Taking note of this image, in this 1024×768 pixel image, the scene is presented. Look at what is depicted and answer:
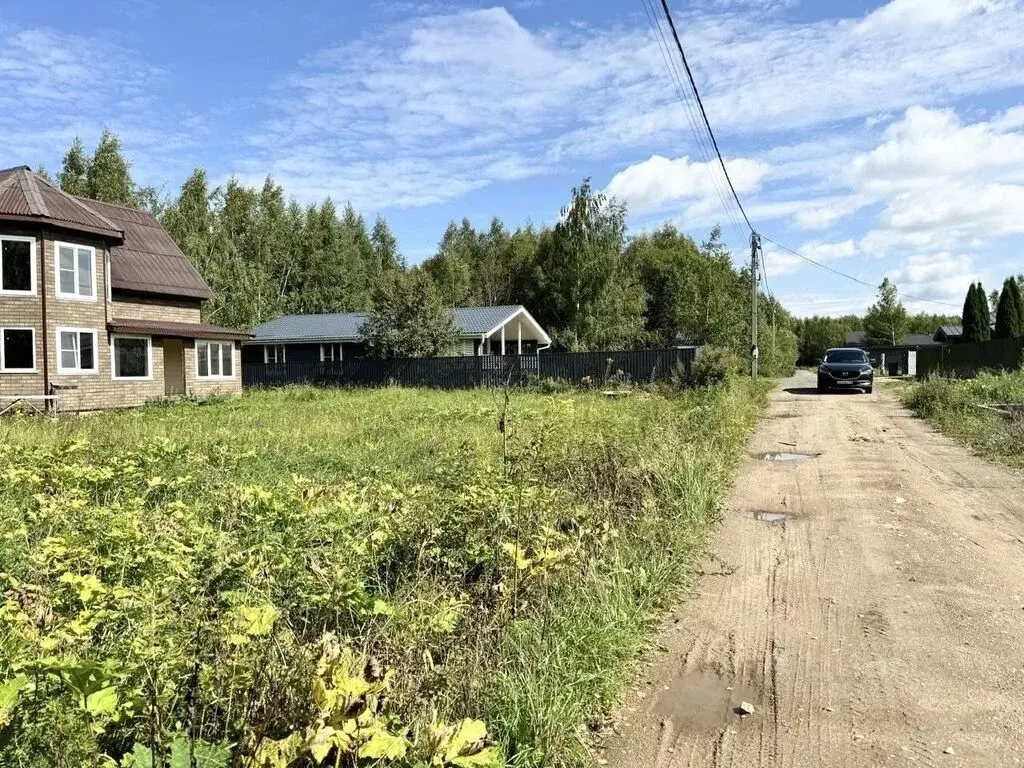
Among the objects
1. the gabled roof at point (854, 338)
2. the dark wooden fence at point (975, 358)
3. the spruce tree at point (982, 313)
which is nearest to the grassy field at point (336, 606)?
the dark wooden fence at point (975, 358)

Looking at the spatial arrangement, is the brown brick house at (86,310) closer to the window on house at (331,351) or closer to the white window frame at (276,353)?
the window on house at (331,351)

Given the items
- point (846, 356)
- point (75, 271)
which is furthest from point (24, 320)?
point (846, 356)

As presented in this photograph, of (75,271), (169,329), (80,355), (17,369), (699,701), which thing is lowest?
(699,701)

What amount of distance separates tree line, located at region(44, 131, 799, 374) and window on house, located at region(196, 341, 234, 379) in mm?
6274

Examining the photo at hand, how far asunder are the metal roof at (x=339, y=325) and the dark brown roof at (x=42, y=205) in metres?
13.0

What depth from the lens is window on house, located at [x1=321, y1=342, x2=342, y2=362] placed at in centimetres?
3600

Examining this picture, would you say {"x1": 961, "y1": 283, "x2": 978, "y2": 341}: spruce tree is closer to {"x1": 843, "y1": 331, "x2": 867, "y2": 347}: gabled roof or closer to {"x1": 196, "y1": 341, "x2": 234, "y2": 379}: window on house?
{"x1": 843, "y1": 331, "x2": 867, "y2": 347}: gabled roof

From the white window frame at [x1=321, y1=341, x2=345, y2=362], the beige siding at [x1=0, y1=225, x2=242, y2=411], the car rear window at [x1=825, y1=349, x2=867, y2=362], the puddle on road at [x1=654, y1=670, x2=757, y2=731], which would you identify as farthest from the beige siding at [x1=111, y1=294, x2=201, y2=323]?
the puddle on road at [x1=654, y1=670, x2=757, y2=731]

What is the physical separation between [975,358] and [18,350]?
33533mm

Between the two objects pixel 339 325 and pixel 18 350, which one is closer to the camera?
pixel 18 350

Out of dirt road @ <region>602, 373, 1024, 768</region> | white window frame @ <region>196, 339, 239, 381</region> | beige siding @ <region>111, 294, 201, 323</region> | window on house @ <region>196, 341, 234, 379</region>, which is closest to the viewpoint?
dirt road @ <region>602, 373, 1024, 768</region>

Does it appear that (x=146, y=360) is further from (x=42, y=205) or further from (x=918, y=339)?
(x=918, y=339)

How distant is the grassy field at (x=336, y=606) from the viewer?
2.34m

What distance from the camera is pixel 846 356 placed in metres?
25.5
